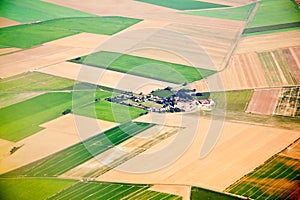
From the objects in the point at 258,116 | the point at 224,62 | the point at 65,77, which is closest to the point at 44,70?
the point at 65,77

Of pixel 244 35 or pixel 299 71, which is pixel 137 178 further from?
pixel 244 35

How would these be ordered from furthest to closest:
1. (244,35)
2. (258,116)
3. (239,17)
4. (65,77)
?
1. (239,17)
2. (244,35)
3. (65,77)
4. (258,116)

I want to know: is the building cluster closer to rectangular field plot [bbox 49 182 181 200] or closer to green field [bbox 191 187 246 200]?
rectangular field plot [bbox 49 182 181 200]

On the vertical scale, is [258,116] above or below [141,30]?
below

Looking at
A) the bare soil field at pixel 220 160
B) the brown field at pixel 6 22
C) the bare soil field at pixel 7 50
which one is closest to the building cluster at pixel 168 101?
the bare soil field at pixel 220 160

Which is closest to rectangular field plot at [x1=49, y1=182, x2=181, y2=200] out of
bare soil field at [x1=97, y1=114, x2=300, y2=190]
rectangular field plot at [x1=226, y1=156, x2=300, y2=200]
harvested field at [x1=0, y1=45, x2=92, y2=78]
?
bare soil field at [x1=97, y1=114, x2=300, y2=190]

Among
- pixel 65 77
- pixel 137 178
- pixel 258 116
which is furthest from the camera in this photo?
pixel 65 77
